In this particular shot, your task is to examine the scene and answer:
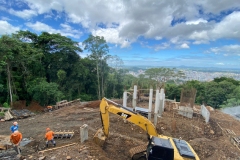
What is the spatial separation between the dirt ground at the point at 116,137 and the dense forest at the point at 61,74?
4.73 meters

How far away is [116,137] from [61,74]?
52.2 ft

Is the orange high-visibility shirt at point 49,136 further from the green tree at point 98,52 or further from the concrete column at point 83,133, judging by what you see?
the green tree at point 98,52

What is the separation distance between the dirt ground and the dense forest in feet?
15.5

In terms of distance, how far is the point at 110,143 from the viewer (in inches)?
350

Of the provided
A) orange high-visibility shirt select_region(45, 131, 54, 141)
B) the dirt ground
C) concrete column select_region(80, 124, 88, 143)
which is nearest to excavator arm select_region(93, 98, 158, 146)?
concrete column select_region(80, 124, 88, 143)

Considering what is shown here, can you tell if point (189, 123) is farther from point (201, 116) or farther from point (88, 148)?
point (88, 148)

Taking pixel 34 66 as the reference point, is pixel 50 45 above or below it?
above

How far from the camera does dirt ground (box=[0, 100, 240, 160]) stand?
277 inches

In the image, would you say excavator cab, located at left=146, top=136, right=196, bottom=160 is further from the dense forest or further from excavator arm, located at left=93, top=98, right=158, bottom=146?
the dense forest

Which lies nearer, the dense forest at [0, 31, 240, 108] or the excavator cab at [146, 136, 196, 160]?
the excavator cab at [146, 136, 196, 160]

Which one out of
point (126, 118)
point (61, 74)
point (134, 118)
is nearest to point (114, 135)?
point (126, 118)

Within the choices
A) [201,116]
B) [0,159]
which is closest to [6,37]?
[0,159]

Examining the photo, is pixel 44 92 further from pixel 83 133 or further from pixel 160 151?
pixel 160 151

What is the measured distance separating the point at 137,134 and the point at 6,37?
14.7m
